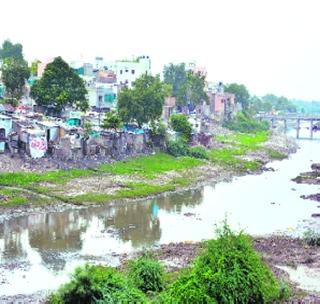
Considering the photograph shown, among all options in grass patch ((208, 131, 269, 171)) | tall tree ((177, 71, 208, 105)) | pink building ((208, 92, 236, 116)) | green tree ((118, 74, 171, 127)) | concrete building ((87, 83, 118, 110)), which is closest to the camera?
green tree ((118, 74, 171, 127))

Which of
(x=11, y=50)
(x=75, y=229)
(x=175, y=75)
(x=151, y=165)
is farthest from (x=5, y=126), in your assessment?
(x=175, y=75)

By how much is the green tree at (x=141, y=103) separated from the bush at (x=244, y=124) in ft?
139

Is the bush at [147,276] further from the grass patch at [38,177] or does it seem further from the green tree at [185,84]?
the green tree at [185,84]

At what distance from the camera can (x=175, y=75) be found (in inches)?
3939

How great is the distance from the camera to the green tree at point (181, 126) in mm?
67875

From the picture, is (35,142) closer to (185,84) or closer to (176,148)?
(176,148)

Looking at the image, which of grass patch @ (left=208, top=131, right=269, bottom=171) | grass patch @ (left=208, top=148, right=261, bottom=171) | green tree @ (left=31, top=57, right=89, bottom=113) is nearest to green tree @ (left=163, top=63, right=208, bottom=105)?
grass patch @ (left=208, top=131, right=269, bottom=171)

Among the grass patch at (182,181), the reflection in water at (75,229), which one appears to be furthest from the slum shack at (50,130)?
the reflection in water at (75,229)

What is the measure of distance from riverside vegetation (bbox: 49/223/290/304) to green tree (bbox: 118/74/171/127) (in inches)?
1534

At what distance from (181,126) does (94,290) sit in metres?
49.1

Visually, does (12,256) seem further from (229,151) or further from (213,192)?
(229,151)

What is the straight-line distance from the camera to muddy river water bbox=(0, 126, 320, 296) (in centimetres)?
2877

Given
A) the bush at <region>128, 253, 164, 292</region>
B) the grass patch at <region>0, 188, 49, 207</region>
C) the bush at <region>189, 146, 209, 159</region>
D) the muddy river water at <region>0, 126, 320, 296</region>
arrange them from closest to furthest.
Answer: the bush at <region>128, 253, 164, 292</region>, the muddy river water at <region>0, 126, 320, 296</region>, the grass patch at <region>0, 188, 49, 207</region>, the bush at <region>189, 146, 209, 159</region>

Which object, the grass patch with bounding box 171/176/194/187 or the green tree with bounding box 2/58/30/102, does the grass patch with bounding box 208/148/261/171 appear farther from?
the green tree with bounding box 2/58/30/102
